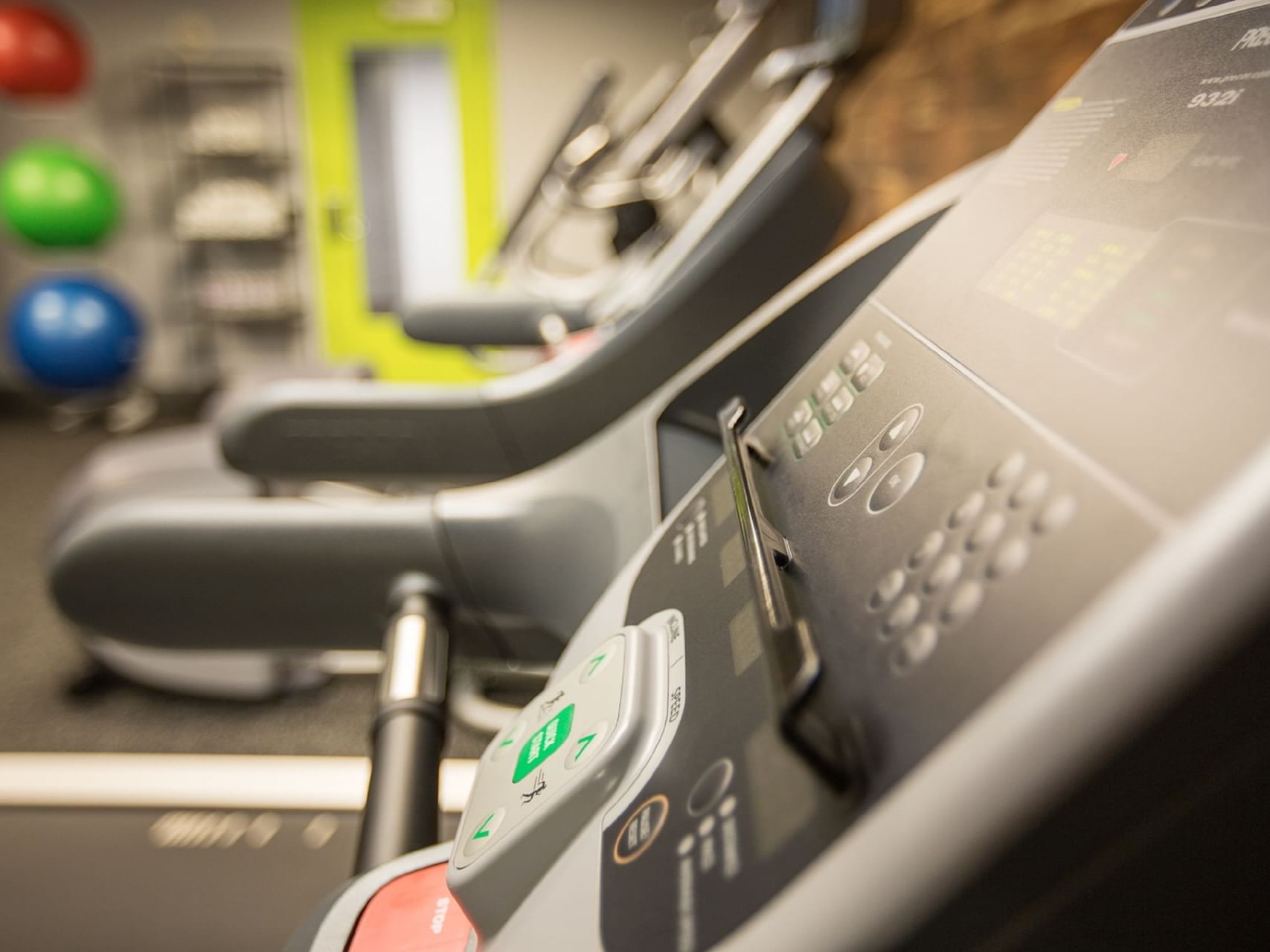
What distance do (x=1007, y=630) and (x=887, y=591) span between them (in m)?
0.06

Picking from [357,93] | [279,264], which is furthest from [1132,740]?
[357,93]

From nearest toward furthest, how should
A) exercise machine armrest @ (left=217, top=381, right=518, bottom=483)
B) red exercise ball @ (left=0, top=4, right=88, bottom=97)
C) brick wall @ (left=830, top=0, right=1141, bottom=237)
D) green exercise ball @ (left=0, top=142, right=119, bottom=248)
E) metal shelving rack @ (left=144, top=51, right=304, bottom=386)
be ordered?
1. exercise machine armrest @ (left=217, top=381, right=518, bottom=483)
2. brick wall @ (left=830, top=0, right=1141, bottom=237)
3. red exercise ball @ (left=0, top=4, right=88, bottom=97)
4. green exercise ball @ (left=0, top=142, right=119, bottom=248)
5. metal shelving rack @ (left=144, top=51, right=304, bottom=386)

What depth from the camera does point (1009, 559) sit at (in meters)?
0.23

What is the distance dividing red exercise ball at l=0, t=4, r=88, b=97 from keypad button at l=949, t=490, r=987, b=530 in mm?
5191

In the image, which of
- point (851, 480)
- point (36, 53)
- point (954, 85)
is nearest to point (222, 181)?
point (36, 53)

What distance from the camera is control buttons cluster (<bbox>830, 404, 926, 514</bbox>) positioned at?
314 mm

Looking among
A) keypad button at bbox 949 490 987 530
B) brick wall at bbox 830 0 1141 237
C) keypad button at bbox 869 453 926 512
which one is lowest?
keypad button at bbox 869 453 926 512

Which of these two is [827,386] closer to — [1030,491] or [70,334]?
[1030,491]

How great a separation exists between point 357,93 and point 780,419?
5516mm

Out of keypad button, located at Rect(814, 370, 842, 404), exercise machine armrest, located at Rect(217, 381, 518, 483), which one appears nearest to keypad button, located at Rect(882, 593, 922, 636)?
keypad button, located at Rect(814, 370, 842, 404)

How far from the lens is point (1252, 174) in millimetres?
297

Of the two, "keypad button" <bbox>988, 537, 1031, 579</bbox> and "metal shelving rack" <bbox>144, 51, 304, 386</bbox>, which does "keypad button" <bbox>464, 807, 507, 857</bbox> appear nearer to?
"keypad button" <bbox>988, 537, 1031, 579</bbox>

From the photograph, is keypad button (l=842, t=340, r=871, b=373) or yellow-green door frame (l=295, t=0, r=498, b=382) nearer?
keypad button (l=842, t=340, r=871, b=373)

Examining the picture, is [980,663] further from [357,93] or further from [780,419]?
[357,93]
